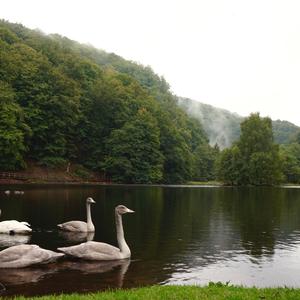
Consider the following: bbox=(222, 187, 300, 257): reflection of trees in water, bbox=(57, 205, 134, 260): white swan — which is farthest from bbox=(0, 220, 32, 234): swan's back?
bbox=(222, 187, 300, 257): reflection of trees in water

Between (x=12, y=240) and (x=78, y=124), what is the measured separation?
85.3m

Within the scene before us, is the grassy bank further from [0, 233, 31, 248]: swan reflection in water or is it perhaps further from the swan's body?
[0, 233, 31, 248]: swan reflection in water

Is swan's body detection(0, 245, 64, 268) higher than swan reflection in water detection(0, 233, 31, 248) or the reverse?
higher

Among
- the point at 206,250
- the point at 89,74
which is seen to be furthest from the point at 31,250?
the point at 89,74

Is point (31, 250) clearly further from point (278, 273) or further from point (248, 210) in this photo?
point (248, 210)

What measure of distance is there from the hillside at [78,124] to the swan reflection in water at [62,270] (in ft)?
214

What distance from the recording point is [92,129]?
110 metres

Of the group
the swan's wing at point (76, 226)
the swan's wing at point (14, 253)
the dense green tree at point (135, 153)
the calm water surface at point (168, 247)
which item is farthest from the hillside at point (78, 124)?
the swan's wing at point (14, 253)

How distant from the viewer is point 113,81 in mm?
122500

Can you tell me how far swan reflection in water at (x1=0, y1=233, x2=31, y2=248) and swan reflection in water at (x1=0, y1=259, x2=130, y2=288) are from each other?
5266 mm

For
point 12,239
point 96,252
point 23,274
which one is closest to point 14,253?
point 23,274

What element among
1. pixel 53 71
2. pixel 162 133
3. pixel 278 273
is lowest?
pixel 278 273

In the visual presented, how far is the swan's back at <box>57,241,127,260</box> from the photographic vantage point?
1928cm

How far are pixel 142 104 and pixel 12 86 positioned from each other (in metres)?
35.7
